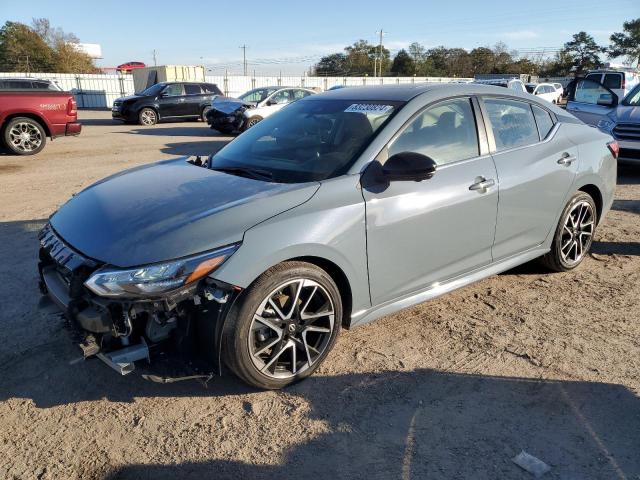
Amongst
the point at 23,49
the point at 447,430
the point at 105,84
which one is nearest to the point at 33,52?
the point at 23,49

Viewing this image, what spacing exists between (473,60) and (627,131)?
77.7 meters

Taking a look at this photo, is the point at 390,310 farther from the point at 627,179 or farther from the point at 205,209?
the point at 627,179

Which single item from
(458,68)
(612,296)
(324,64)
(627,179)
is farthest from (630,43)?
(612,296)

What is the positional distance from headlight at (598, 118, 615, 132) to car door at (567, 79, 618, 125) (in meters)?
0.21

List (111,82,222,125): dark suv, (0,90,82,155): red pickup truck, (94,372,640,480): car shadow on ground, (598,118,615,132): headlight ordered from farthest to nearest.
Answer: (111,82,222,125): dark suv, (0,90,82,155): red pickup truck, (598,118,615,132): headlight, (94,372,640,480): car shadow on ground

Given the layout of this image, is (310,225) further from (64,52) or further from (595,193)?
(64,52)

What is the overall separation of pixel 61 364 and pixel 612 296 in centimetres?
427

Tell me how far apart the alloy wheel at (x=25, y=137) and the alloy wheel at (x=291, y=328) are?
11194mm

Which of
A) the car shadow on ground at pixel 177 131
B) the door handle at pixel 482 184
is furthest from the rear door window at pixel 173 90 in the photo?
the door handle at pixel 482 184

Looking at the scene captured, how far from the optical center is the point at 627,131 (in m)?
9.26

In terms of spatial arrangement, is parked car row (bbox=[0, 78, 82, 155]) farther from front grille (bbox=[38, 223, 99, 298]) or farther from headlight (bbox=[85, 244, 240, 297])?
headlight (bbox=[85, 244, 240, 297])

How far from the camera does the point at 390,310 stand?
134 inches

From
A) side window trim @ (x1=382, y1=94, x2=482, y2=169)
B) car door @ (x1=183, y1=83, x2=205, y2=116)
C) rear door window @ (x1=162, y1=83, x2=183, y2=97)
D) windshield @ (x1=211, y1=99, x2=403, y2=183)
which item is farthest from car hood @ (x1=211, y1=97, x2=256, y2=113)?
side window trim @ (x1=382, y1=94, x2=482, y2=169)

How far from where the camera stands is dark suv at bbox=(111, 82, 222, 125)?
67.2ft
